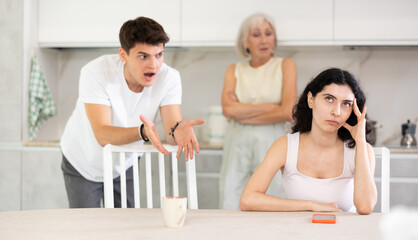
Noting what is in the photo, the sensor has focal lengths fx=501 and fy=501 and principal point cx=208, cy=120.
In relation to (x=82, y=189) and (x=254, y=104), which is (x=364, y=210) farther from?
(x=254, y=104)

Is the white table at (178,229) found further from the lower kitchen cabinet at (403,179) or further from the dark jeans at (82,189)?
the lower kitchen cabinet at (403,179)

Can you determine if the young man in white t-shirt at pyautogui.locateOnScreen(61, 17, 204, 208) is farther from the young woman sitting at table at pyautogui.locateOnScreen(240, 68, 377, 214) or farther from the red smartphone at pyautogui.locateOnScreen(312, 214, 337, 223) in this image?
the red smartphone at pyautogui.locateOnScreen(312, 214, 337, 223)

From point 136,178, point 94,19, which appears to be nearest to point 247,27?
point 94,19

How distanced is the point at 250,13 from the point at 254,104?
0.73 m

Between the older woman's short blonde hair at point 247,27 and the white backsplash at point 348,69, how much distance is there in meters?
0.57

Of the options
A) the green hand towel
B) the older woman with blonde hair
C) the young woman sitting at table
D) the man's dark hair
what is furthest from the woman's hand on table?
the green hand towel

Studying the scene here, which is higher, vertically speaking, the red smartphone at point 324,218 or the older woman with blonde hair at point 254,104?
the older woman with blonde hair at point 254,104

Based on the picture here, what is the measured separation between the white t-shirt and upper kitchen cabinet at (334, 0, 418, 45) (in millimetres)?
1446

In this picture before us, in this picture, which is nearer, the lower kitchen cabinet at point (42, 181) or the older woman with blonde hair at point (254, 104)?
the older woman with blonde hair at point (254, 104)

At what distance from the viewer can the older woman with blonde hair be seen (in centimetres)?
256

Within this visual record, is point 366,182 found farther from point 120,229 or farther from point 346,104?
point 120,229

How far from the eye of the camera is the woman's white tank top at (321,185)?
5.30 ft

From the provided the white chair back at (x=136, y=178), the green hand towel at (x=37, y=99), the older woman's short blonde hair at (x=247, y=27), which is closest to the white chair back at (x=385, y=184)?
the white chair back at (x=136, y=178)

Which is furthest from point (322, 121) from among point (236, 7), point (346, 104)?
point (236, 7)
